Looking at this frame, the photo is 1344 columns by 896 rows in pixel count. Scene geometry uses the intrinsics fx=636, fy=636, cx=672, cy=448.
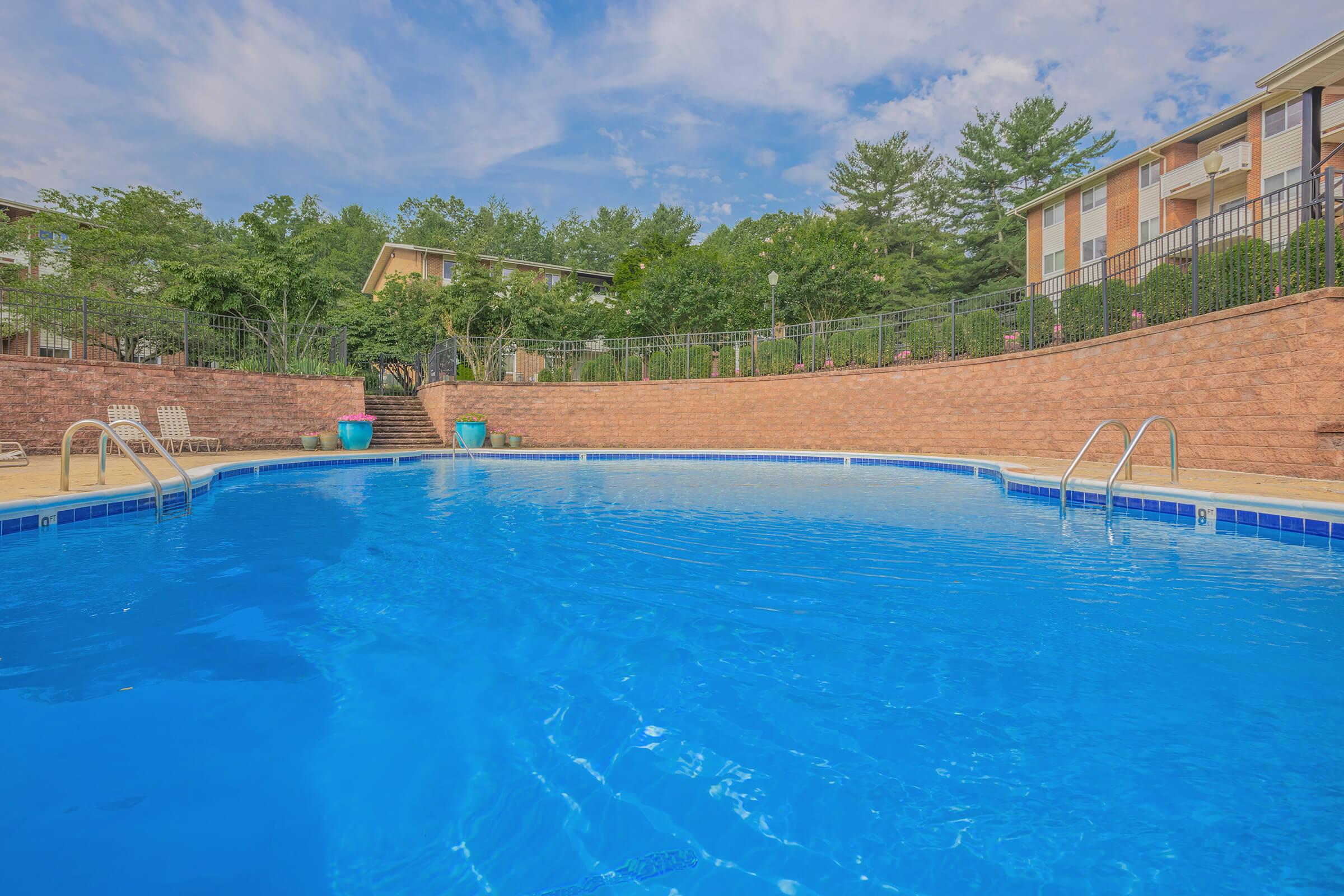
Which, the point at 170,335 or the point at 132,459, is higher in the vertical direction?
the point at 170,335

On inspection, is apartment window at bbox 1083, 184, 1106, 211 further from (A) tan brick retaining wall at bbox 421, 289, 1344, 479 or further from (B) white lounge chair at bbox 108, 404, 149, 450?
(B) white lounge chair at bbox 108, 404, 149, 450

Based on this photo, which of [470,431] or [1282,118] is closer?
[470,431]

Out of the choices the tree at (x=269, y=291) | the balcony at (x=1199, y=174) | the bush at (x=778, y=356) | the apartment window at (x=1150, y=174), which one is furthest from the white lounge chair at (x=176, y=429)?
the apartment window at (x=1150, y=174)

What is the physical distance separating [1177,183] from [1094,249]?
3.92 metres

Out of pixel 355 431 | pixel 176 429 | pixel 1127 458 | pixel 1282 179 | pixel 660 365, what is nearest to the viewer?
pixel 1127 458

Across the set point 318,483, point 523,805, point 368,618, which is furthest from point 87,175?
point 523,805

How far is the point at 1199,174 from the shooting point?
20.9 m

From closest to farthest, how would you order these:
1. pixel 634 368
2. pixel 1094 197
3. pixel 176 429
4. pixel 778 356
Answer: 1. pixel 176 429
2. pixel 778 356
3. pixel 634 368
4. pixel 1094 197

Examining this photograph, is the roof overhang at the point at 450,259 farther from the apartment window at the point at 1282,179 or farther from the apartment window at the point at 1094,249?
the apartment window at the point at 1282,179

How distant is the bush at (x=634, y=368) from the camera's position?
62.1 ft

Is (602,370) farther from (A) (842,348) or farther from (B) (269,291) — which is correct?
(B) (269,291)

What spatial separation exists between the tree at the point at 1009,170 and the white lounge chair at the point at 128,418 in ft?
105

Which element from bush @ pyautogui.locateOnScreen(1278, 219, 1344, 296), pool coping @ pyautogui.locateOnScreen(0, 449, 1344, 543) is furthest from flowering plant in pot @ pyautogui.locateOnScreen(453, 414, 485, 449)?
bush @ pyautogui.locateOnScreen(1278, 219, 1344, 296)

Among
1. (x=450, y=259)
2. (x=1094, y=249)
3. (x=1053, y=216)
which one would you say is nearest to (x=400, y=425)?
(x=450, y=259)
